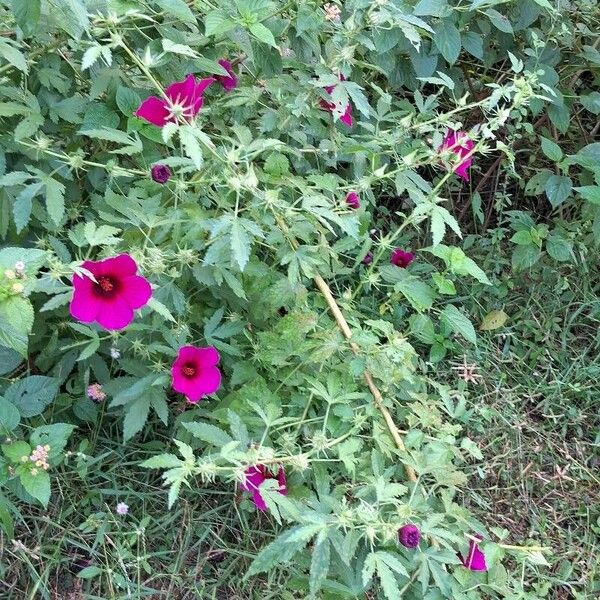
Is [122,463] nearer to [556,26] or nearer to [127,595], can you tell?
[127,595]

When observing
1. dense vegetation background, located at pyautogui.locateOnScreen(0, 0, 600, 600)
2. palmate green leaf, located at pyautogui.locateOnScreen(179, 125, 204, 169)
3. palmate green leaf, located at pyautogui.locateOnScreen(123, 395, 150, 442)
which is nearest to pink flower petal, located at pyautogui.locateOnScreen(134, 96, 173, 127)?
dense vegetation background, located at pyautogui.locateOnScreen(0, 0, 600, 600)

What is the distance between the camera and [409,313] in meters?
2.27

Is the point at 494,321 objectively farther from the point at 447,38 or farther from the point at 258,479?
the point at 258,479

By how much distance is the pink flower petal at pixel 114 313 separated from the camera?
1243 mm

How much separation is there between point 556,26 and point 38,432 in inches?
71.2

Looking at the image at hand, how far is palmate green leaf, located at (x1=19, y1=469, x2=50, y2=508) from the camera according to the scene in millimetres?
1393

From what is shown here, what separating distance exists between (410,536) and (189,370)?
547mm

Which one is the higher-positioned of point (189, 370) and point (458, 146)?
point (458, 146)

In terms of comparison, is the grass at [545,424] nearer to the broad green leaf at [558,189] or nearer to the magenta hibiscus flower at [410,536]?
the broad green leaf at [558,189]

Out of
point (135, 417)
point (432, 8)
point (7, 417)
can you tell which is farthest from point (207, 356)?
point (432, 8)

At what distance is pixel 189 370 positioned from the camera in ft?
4.98

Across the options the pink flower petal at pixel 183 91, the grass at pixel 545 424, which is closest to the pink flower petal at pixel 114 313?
the pink flower petal at pixel 183 91

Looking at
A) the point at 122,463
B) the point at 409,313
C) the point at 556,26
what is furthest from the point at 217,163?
the point at 556,26

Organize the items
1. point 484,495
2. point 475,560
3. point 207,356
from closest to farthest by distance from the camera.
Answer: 1. point 475,560
2. point 207,356
3. point 484,495
